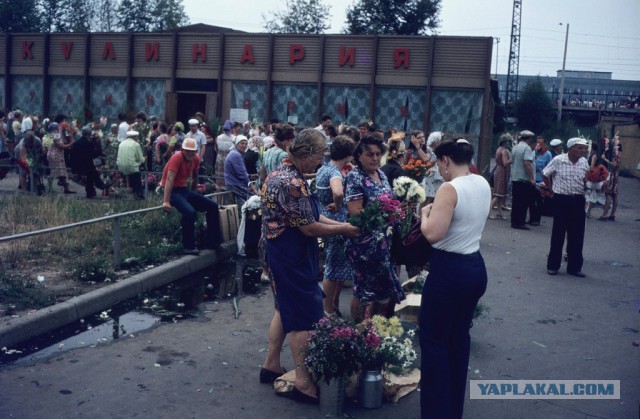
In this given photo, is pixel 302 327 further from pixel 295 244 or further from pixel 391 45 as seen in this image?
pixel 391 45

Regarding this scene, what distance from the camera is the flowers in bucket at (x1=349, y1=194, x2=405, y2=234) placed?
5.59 meters

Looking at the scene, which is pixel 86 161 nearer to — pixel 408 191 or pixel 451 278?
pixel 408 191

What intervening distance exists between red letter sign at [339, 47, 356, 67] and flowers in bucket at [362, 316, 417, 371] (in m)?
18.7

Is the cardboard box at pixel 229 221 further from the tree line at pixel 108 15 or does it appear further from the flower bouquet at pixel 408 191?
the tree line at pixel 108 15

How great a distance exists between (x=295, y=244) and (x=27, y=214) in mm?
8027

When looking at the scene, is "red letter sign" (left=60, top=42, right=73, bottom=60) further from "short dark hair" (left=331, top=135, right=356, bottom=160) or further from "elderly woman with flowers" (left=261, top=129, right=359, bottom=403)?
"elderly woman with flowers" (left=261, top=129, right=359, bottom=403)

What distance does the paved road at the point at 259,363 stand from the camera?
5.23 meters

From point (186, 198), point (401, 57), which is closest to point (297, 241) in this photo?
point (186, 198)

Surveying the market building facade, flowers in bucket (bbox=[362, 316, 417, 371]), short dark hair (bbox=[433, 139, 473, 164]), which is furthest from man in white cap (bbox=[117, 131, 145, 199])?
short dark hair (bbox=[433, 139, 473, 164])

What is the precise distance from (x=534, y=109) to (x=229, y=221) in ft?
189

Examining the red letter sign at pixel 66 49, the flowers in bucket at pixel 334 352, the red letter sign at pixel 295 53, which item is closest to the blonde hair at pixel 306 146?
the flowers in bucket at pixel 334 352

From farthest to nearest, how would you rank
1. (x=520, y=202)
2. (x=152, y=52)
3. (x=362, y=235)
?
(x=152, y=52) → (x=520, y=202) → (x=362, y=235)

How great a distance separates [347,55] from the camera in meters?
23.4

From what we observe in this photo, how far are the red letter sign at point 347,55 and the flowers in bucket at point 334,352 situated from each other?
1913 centimetres
